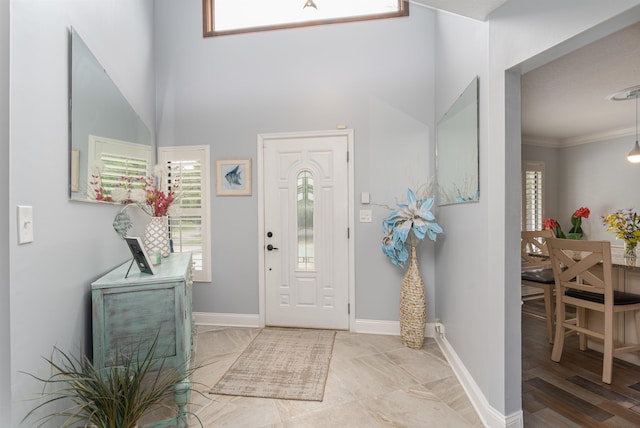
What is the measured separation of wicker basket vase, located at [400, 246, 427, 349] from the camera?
2.68 meters

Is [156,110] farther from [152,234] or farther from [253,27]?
[152,234]

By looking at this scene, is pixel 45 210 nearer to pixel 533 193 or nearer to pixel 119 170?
pixel 119 170

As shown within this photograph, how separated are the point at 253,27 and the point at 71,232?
9.02 ft

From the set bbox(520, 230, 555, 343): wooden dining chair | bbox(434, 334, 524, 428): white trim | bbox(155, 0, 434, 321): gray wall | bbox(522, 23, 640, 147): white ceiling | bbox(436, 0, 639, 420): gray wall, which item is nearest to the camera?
bbox(436, 0, 639, 420): gray wall

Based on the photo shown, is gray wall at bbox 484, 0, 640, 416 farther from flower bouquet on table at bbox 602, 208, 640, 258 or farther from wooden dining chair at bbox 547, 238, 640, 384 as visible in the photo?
flower bouquet on table at bbox 602, 208, 640, 258

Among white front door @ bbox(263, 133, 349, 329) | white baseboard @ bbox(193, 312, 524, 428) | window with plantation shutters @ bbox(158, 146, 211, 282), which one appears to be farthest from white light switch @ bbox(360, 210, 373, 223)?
window with plantation shutters @ bbox(158, 146, 211, 282)

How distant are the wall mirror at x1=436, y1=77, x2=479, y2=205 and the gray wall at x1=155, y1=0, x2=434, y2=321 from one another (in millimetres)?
296

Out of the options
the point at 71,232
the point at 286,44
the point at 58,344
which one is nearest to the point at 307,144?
the point at 286,44

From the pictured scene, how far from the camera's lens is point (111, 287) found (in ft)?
5.01

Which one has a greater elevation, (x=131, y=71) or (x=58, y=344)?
(x=131, y=71)

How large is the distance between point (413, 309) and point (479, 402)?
89cm

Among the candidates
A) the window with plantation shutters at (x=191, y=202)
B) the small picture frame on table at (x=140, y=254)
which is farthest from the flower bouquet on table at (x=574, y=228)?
the small picture frame on table at (x=140, y=254)

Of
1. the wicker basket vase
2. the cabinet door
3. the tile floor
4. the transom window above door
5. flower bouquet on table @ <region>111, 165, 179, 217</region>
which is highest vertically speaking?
the transom window above door

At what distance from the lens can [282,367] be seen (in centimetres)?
240
